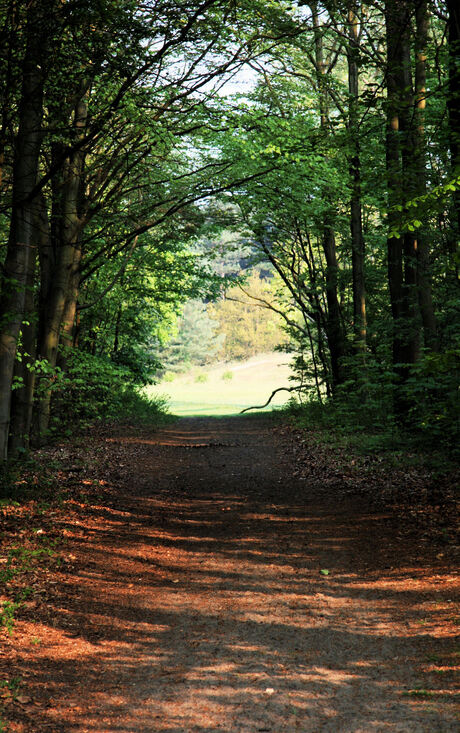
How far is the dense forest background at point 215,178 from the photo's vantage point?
906cm

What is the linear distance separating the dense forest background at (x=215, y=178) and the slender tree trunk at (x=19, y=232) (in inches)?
1.0

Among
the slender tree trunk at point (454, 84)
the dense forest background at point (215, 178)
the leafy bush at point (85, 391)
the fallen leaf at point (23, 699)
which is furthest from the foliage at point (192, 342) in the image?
the fallen leaf at point (23, 699)

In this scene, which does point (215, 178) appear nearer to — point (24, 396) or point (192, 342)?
point (24, 396)

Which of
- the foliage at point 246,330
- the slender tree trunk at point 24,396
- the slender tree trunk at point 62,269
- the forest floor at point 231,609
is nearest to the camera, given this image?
the forest floor at point 231,609

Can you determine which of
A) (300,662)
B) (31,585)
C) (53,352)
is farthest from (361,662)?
(53,352)

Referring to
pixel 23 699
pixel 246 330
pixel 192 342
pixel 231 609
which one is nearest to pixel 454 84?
pixel 231 609

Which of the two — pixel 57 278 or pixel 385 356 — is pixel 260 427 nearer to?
pixel 385 356

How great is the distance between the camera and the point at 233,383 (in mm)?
70625

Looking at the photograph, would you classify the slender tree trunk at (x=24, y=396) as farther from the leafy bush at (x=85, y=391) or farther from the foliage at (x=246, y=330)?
the foliage at (x=246, y=330)

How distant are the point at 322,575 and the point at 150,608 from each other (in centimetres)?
191

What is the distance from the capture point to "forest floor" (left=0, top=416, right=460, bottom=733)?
4.04 m

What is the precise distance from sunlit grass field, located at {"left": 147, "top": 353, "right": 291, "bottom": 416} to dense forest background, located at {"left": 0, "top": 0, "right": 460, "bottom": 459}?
105 feet

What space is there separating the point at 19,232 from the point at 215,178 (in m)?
8.73

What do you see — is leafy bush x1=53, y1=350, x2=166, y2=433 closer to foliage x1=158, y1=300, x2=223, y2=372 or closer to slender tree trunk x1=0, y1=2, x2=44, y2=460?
slender tree trunk x1=0, y1=2, x2=44, y2=460
